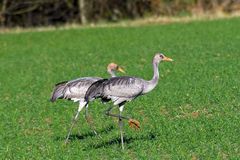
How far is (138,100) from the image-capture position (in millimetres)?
16828

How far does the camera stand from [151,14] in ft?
146

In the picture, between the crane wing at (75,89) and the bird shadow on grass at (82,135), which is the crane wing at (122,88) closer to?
the crane wing at (75,89)

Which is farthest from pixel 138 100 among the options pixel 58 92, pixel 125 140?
pixel 125 140

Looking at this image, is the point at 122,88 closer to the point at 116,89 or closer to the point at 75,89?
the point at 116,89

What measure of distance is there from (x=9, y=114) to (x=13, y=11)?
1117 inches

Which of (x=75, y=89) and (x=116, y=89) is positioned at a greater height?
(x=116, y=89)

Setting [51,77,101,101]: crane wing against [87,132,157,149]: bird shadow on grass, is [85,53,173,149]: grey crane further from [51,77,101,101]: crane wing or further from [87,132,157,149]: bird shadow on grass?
[51,77,101,101]: crane wing

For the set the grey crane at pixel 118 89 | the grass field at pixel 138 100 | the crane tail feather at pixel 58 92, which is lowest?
the grass field at pixel 138 100

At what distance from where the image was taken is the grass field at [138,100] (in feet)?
39.3

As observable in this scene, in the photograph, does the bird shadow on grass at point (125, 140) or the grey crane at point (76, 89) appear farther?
the grey crane at point (76, 89)

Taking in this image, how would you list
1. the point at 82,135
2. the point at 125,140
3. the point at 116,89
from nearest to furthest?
the point at 116,89 < the point at 125,140 < the point at 82,135

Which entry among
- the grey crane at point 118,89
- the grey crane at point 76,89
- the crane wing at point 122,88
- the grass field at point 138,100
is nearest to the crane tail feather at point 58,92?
the grey crane at point 76,89

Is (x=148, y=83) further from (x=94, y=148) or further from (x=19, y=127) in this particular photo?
(x=19, y=127)

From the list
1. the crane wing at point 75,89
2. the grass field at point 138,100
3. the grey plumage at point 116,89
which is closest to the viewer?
the grey plumage at point 116,89
